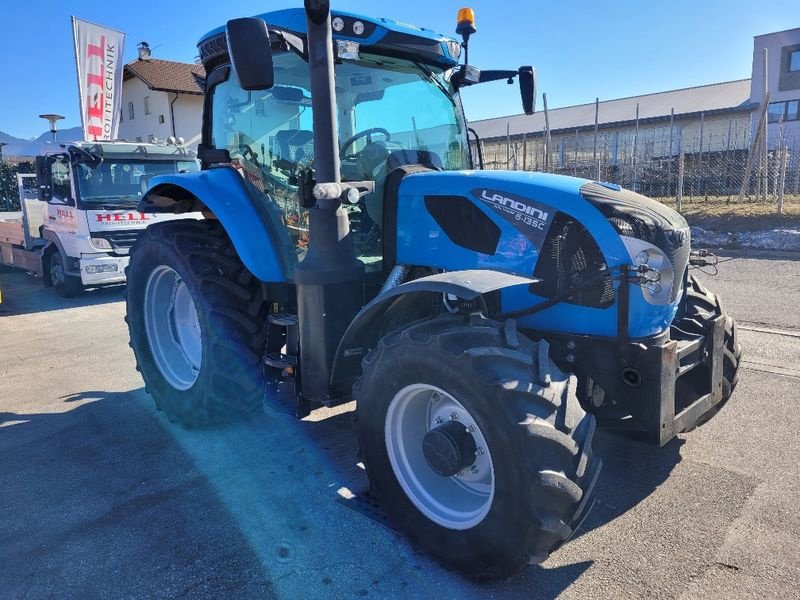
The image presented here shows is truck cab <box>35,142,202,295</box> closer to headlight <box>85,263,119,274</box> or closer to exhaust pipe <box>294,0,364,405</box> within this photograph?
headlight <box>85,263,119,274</box>

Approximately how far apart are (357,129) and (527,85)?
4.44 feet

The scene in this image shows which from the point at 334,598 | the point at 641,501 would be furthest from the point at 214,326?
the point at 641,501

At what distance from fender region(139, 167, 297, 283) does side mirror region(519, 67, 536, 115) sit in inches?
73.9

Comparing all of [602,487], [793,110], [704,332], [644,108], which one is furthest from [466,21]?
[793,110]

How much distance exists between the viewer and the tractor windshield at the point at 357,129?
3461 millimetres

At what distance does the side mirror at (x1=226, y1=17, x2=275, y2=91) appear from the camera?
2.67 meters

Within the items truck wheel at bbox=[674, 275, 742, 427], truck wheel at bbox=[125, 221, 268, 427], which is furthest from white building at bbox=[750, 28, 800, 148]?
truck wheel at bbox=[125, 221, 268, 427]

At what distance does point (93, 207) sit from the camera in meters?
9.28

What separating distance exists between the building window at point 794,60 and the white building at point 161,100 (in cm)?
2697

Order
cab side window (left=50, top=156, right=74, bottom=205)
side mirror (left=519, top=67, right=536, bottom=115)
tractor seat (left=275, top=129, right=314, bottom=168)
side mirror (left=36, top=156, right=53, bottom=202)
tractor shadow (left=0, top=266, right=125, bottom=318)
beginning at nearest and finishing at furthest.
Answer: tractor seat (left=275, top=129, right=314, bottom=168) → side mirror (left=519, top=67, right=536, bottom=115) → tractor shadow (left=0, top=266, right=125, bottom=318) → cab side window (left=50, top=156, right=74, bottom=205) → side mirror (left=36, top=156, right=53, bottom=202)

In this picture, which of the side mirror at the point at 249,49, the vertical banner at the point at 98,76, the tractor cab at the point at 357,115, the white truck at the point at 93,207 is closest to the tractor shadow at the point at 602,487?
the tractor cab at the point at 357,115

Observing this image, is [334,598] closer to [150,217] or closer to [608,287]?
→ [608,287]

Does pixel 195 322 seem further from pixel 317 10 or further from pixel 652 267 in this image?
pixel 652 267

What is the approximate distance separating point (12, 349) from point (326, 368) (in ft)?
16.7
